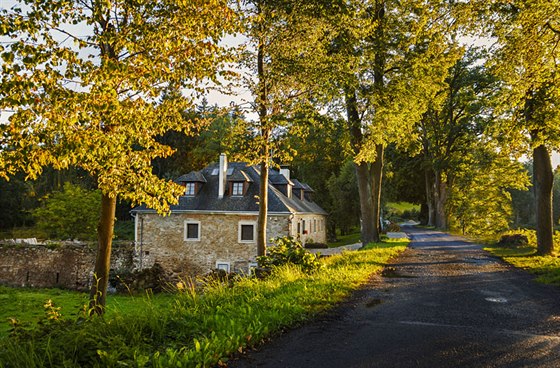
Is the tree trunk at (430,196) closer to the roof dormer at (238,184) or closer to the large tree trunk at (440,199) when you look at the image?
the large tree trunk at (440,199)

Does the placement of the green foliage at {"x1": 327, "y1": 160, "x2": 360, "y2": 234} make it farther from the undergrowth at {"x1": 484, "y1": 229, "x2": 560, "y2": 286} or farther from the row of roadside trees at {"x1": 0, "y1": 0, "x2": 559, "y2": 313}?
the undergrowth at {"x1": 484, "y1": 229, "x2": 560, "y2": 286}

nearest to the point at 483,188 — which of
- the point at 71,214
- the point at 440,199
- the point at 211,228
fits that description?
the point at 440,199

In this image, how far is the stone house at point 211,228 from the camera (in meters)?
29.2

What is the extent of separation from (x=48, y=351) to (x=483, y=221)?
153ft

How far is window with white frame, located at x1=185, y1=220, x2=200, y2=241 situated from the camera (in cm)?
2988

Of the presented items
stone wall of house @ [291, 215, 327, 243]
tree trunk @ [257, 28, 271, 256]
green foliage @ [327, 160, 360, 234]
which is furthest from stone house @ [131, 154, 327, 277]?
tree trunk @ [257, 28, 271, 256]

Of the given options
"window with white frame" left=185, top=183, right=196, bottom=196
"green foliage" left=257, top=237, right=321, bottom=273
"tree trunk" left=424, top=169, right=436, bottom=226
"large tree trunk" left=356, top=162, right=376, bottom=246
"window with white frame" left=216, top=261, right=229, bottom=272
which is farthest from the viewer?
"tree trunk" left=424, top=169, right=436, bottom=226

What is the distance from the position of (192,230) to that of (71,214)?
36.6ft

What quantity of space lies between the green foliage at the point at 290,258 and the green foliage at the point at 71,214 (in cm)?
2719

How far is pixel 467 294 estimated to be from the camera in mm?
8648

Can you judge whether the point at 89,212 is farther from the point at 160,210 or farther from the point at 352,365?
the point at 352,365

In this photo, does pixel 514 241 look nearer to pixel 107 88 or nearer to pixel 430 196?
pixel 107 88

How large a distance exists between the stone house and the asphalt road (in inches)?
769

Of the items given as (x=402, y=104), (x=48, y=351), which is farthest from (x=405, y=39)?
(x=48, y=351)
